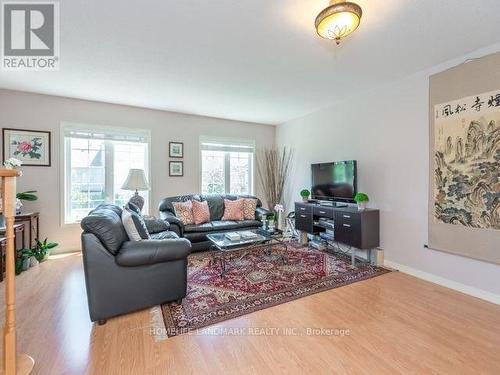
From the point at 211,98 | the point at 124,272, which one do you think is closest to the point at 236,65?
the point at 211,98

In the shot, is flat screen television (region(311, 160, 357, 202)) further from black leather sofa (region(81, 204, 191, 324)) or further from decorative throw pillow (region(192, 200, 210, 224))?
black leather sofa (region(81, 204, 191, 324))

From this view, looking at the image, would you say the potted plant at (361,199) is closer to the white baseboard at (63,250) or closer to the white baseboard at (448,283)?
the white baseboard at (448,283)

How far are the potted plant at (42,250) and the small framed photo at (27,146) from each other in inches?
46.9

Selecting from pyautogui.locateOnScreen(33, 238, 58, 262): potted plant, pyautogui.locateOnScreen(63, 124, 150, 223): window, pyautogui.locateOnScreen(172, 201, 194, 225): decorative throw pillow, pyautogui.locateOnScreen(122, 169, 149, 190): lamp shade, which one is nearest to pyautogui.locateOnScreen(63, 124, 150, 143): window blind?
pyautogui.locateOnScreen(63, 124, 150, 223): window

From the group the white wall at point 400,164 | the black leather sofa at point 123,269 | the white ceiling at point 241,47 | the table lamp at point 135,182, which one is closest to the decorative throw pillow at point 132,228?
the black leather sofa at point 123,269

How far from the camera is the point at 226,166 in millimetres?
5262

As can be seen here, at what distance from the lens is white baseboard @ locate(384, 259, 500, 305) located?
2.35 meters

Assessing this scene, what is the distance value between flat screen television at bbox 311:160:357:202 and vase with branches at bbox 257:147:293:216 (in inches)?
46.7

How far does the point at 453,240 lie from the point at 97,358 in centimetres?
339

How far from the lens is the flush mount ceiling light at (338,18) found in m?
1.59

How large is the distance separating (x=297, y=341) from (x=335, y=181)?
2567 millimetres

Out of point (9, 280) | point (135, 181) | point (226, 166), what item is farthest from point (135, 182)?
point (9, 280)

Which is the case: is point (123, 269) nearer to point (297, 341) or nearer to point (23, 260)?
point (297, 341)

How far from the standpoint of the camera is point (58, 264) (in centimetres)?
332
